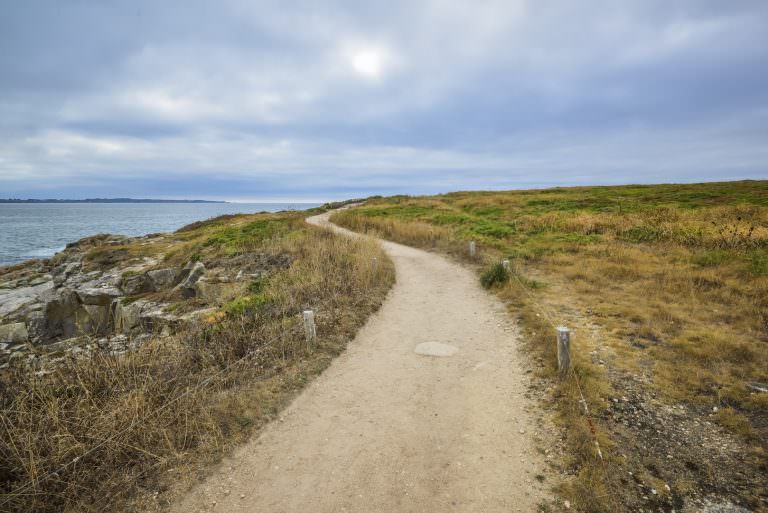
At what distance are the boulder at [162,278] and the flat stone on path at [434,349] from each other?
47.0ft

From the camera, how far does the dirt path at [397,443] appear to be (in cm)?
443

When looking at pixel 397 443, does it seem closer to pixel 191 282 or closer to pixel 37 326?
pixel 191 282

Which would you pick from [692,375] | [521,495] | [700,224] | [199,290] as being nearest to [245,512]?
[521,495]

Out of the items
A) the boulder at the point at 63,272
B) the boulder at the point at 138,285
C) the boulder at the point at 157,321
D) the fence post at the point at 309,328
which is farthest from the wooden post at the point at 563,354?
the boulder at the point at 63,272

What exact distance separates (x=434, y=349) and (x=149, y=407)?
5.56 m

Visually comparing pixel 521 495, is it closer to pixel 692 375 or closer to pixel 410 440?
pixel 410 440

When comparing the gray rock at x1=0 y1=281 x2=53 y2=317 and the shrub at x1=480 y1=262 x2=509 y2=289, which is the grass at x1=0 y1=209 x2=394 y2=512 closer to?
the shrub at x1=480 y1=262 x2=509 y2=289

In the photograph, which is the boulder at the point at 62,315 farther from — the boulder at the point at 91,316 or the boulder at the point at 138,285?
the boulder at the point at 138,285

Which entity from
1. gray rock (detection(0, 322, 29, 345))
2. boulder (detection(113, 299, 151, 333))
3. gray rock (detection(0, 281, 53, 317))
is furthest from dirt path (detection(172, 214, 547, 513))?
gray rock (detection(0, 281, 53, 317))

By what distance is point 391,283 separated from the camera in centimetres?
1427

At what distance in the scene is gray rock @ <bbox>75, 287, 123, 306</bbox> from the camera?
17.2 meters

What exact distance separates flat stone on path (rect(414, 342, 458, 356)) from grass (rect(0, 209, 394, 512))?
1.77m

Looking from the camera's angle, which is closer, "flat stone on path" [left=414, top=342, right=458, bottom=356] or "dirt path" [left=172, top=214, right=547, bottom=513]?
"dirt path" [left=172, top=214, right=547, bottom=513]

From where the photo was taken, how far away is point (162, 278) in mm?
18516
